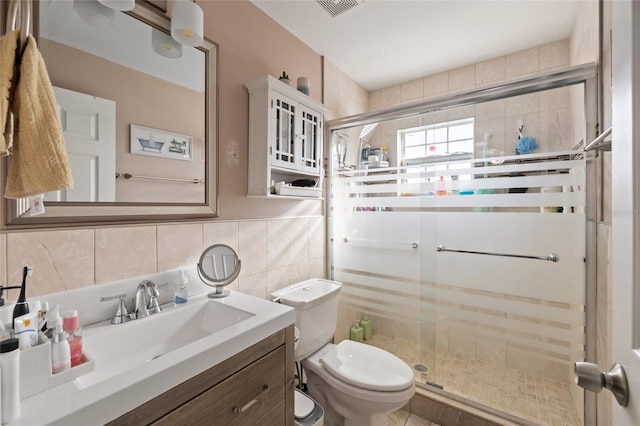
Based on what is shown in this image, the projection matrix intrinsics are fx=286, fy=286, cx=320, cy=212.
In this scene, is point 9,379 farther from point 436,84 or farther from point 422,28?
point 436,84

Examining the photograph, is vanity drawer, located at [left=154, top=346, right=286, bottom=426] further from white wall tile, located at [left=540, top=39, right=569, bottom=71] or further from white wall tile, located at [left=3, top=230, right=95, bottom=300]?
white wall tile, located at [left=540, top=39, right=569, bottom=71]

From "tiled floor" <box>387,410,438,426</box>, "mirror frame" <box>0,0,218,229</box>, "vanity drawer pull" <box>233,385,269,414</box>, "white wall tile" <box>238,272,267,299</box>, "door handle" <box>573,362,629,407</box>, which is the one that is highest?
"mirror frame" <box>0,0,218,229</box>

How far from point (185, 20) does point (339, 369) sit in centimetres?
167

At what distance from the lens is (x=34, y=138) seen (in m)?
0.69

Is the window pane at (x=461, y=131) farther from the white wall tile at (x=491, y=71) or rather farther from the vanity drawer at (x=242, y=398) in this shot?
the vanity drawer at (x=242, y=398)

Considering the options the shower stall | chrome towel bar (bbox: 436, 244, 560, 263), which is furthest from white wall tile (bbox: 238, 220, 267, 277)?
chrome towel bar (bbox: 436, 244, 560, 263)

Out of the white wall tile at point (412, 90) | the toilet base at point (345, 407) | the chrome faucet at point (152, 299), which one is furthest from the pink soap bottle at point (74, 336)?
the white wall tile at point (412, 90)

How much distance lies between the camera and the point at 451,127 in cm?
186

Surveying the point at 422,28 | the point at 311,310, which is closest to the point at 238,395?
the point at 311,310

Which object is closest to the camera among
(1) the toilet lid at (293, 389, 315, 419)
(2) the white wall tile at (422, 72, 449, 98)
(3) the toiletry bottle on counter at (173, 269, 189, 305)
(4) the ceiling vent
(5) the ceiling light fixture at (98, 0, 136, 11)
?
(5) the ceiling light fixture at (98, 0, 136, 11)

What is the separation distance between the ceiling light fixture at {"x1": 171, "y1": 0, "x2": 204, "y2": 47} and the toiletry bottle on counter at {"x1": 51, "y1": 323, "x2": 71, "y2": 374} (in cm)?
109

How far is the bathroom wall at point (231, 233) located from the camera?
89 centimetres

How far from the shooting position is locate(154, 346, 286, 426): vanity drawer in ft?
2.40

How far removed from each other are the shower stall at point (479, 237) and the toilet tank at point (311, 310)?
0.49 m
